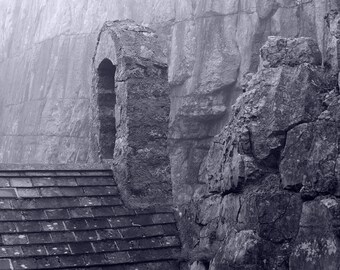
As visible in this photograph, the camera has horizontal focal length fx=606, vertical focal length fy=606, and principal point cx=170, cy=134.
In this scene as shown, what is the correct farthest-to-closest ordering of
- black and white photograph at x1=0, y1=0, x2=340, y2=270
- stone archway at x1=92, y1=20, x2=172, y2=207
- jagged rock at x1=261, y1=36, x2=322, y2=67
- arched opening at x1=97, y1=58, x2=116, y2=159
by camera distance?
arched opening at x1=97, y1=58, x2=116, y2=159
stone archway at x1=92, y1=20, x2=172, y2=207
jagged rock at x1=261, y1=36, x2=322, y2=67
black and white photograph at x1=0, y1=0, x2=340, y2=270

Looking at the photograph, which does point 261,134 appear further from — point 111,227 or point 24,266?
point 24,266

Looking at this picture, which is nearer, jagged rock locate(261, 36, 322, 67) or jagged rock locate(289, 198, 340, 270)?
jagged rock locate(289, 198, 340, 270)

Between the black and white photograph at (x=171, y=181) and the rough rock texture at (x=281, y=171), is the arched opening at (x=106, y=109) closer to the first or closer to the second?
the black and white photograph at (x=171, y=181)

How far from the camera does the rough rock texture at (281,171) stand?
174 inches

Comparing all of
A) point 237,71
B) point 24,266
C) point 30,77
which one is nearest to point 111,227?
point 24,266

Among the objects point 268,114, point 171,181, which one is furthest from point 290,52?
point 171,181

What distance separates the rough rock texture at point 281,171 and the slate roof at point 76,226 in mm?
891

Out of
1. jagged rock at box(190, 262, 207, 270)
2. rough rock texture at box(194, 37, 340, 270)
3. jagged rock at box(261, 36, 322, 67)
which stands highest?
jagged rock at box(261, 36, 322, 67)

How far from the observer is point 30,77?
1014 inches

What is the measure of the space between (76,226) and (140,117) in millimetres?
1524

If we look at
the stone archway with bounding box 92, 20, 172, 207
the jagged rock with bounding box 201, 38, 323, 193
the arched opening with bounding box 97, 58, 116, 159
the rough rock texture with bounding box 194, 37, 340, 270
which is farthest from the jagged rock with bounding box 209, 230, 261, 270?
the arched opening with bounding box 97, 58, 116, 159

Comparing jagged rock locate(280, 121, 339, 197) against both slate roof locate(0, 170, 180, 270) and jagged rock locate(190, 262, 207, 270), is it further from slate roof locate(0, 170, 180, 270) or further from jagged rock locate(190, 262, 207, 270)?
slate roof locate(0, 170, 180, 270)

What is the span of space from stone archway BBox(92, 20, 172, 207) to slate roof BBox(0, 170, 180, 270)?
22 centimetres

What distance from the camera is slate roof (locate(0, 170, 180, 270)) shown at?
18.9 feet
